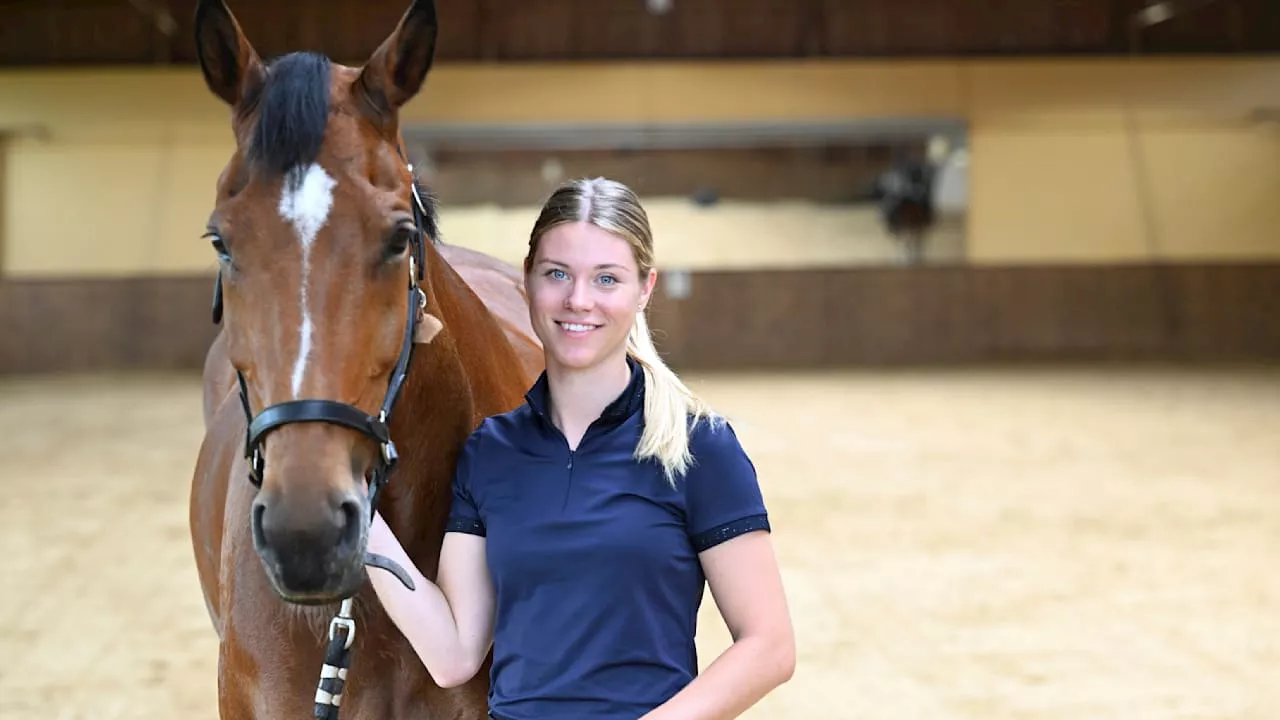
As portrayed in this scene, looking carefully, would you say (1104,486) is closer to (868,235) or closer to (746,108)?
(868,235)

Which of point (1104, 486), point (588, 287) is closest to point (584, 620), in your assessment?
point (588, 287)

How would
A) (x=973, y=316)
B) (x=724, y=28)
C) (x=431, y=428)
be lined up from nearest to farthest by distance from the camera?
(x=431, y=428), (x=973, y=316), (x=724, y=28)

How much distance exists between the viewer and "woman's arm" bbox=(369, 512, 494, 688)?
4.78ft

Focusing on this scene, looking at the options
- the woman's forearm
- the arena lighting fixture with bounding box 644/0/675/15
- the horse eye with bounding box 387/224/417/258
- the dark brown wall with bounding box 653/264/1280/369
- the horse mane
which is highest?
the arena lighting fixture with bounding box 644/0/675/15

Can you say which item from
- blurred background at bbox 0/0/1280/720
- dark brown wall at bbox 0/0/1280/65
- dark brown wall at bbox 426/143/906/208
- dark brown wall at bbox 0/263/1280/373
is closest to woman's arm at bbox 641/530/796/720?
blurred background at bbox 0/0/1280/720

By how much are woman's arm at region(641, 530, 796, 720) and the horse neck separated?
0.45 meters

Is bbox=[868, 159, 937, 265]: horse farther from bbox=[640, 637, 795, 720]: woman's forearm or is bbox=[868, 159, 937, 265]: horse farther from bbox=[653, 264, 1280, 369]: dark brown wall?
bbox=[640, 637, 795, 720]: woman's forearm

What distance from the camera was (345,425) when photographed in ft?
4.19

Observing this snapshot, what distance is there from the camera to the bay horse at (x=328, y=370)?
125 cm

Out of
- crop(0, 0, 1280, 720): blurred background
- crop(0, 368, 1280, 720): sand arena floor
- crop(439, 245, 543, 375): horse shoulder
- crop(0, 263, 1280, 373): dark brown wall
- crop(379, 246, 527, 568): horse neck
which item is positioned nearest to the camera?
crop(379, 246, 527, 568): horse neck

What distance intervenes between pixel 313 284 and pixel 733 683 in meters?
0.65

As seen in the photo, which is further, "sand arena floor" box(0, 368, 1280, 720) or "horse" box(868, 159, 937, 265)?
"horse" box(868, 159, 937, 265)

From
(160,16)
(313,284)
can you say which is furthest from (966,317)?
(313,284)

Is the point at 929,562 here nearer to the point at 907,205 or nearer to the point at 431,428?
the point at 431,428
